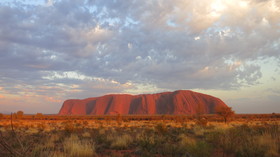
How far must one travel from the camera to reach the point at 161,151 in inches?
288

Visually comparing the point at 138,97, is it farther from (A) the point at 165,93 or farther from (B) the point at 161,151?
(B) the point at 161,151

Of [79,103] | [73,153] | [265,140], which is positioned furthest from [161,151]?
[79,103]

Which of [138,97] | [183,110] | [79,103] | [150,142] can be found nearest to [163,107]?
[183,110]

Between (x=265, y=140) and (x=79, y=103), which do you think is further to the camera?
(x=79, y=103)

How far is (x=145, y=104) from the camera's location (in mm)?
112875

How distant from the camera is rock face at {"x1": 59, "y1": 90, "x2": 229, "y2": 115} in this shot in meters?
104

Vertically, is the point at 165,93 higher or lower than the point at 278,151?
higher

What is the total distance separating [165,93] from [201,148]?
116535 mm

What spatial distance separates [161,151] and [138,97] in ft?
390

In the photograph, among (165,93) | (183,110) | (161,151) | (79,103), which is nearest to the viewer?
(161,151)

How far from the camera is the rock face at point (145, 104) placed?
104 m

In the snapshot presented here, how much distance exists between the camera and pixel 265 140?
709cm

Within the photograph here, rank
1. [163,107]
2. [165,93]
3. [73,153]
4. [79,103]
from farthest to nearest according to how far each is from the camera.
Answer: [79,103], [165,93], [163,107], [73,153]

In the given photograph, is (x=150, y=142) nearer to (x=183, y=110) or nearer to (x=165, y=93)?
(x=183, y=110)
